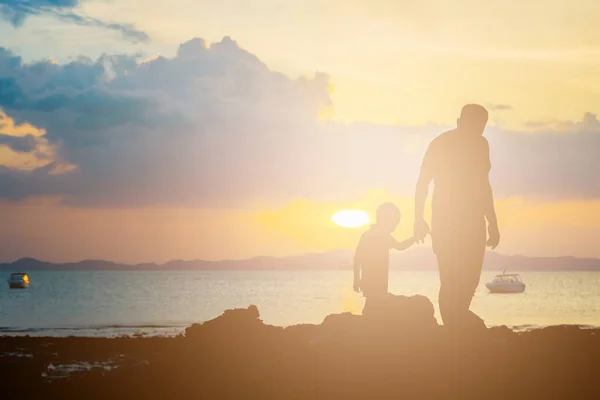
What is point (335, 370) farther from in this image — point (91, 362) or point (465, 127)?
point (91, 362)

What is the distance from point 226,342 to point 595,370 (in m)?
6.90

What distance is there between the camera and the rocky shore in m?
11.7

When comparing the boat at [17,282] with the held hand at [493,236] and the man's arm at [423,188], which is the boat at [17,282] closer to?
the man's arm at [423,188]

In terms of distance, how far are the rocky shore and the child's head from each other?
1316mm

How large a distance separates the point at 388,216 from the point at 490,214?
1857 millimetres

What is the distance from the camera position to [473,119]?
14477mm

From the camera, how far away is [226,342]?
52.7ft

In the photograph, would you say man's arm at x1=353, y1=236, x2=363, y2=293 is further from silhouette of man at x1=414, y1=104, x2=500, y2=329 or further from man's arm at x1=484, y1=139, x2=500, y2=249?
man's arm at x1=484, y1=139, x2=500, y2=249

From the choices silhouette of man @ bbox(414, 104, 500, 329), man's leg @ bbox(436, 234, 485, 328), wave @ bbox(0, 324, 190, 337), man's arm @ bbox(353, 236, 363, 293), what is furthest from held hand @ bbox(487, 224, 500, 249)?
wave @ bbox(0, 324, 190, 337)

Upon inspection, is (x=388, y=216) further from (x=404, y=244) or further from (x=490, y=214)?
(x=490, y=214)

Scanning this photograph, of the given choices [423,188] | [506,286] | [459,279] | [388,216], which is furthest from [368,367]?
[506,286]

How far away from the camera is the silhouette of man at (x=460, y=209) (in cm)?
1438

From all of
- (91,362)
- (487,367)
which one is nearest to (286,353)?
(487,367)

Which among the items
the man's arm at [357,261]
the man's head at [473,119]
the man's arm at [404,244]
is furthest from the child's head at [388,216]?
the man's head at [473,119]
